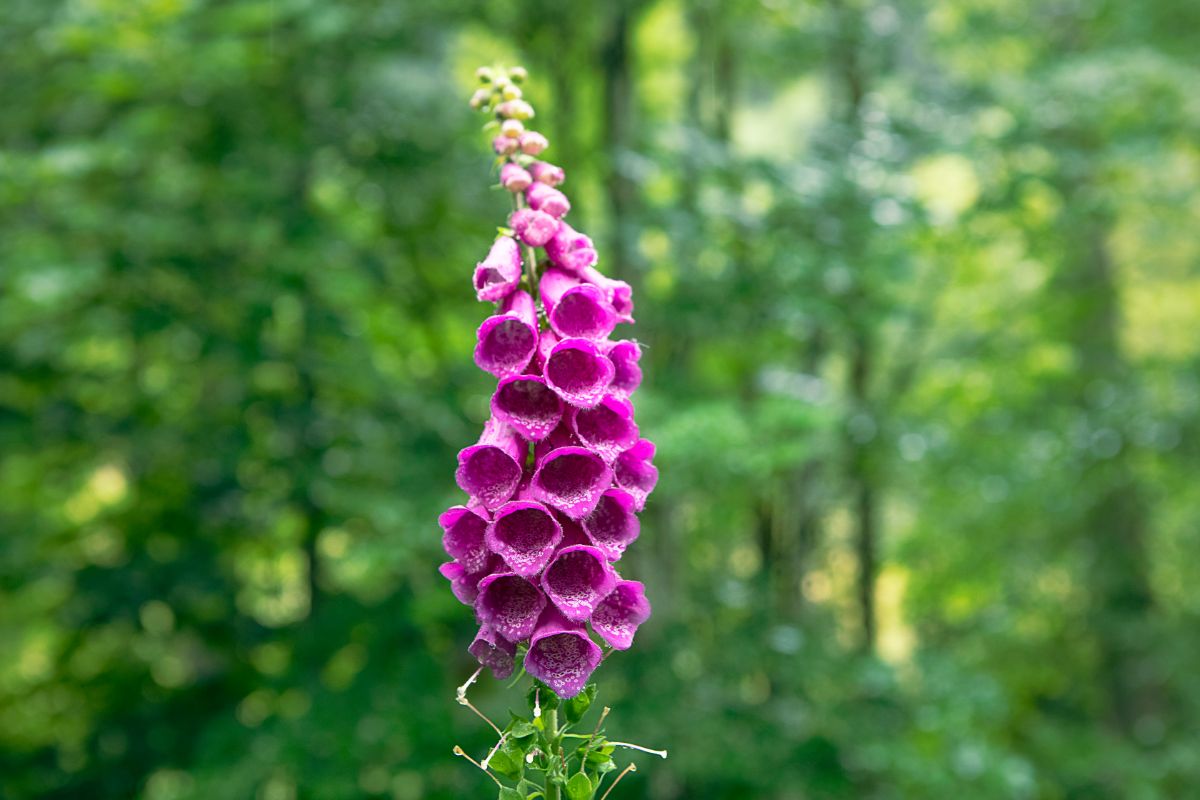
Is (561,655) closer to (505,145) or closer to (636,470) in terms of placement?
(636,470)

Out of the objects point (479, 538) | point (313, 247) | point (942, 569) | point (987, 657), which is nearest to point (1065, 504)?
point (942, 569)

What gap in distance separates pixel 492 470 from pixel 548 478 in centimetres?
9

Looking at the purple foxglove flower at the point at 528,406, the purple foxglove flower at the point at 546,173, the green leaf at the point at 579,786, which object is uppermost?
the purple foxglove flower at the point at 546,173

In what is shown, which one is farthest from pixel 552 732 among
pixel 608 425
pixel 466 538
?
pixel 608 425

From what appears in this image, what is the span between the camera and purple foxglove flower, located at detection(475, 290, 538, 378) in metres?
1.57

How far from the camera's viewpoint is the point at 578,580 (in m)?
1.55

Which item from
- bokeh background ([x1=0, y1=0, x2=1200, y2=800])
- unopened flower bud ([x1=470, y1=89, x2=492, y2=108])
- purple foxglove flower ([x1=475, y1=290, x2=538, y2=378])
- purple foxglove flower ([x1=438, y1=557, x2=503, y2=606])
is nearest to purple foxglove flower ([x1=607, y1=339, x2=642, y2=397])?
purple foxglove flower ([x1=475, y1=290, x2=538, y2=378])

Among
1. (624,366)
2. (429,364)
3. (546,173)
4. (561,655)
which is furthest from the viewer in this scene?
(429,364)

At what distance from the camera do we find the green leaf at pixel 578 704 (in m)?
1.59

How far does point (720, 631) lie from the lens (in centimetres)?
637

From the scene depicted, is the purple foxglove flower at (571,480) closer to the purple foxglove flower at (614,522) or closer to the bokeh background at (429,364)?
the purple foxglove flower at (614,522)

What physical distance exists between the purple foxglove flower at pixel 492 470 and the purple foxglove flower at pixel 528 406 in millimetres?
33

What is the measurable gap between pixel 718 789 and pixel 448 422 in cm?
239

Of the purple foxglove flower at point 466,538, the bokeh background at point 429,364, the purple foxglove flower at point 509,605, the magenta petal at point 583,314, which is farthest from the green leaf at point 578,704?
the bokeh background at point 429,364
